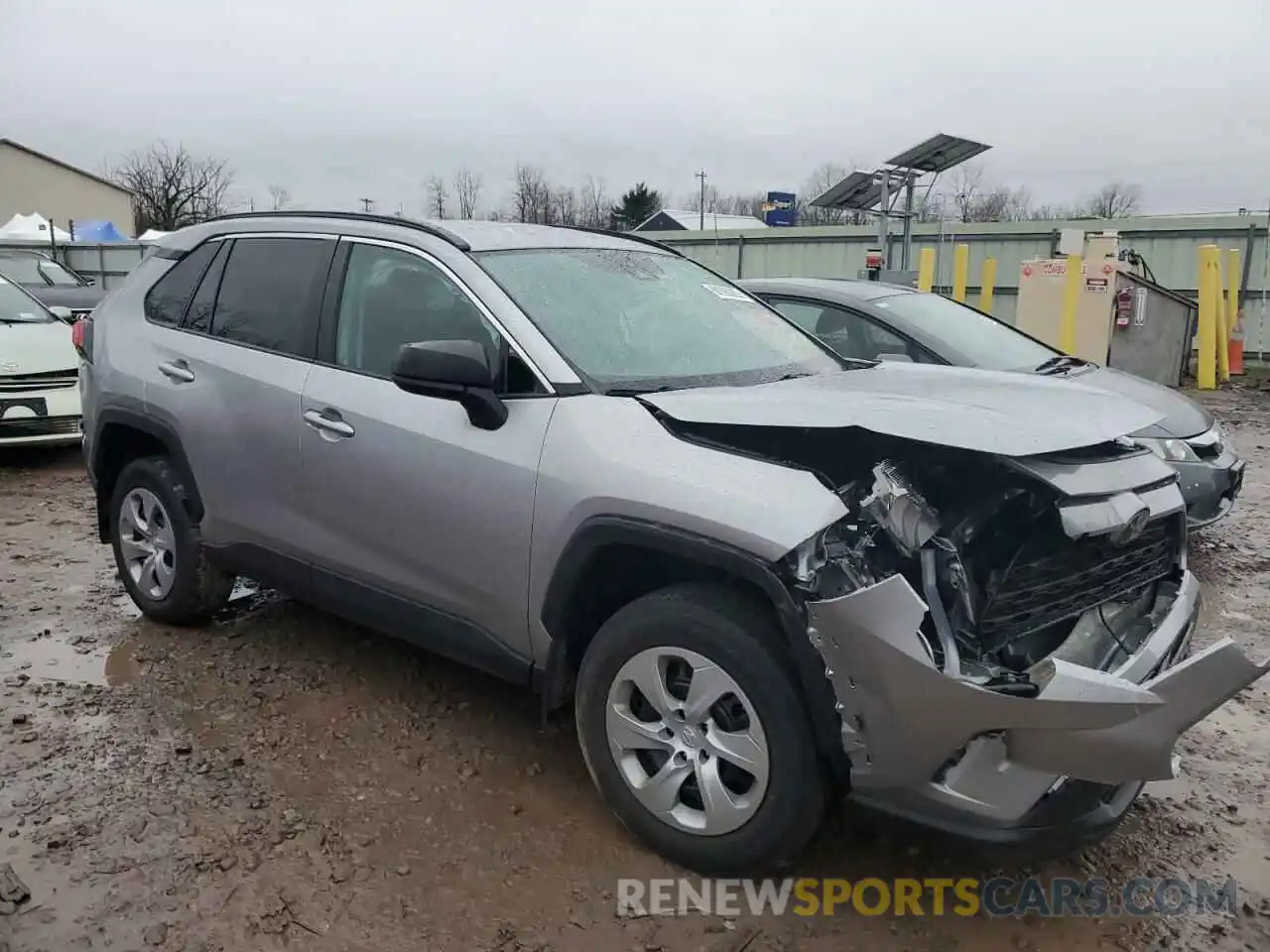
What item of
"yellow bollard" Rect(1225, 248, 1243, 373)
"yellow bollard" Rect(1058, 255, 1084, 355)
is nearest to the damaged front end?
"yellow bollard" Rect(1058, 255, 1084, 355)

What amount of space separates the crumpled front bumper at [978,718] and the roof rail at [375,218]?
1.90m

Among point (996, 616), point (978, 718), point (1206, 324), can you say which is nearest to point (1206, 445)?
point (996, 616)

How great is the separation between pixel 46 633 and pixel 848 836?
3.72 m

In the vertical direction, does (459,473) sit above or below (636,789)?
above

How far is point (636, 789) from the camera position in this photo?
9.32 ft

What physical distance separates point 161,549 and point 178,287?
1156 millimetres

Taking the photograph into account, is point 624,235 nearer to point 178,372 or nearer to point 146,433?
point 178,372

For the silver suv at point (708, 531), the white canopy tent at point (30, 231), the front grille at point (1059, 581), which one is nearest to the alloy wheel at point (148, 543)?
the silver suv at point (708, 531)

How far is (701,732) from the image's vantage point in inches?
106

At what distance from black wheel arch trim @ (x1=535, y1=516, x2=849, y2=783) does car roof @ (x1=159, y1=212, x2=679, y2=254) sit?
1.26 m

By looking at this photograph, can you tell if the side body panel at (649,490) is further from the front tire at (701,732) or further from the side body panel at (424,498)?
the front tire at (701,732)

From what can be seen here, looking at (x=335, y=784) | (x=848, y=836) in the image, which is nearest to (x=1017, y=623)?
(x=848, y=836)

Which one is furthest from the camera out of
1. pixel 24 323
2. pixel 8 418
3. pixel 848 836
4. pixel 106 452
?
pixel 24 323

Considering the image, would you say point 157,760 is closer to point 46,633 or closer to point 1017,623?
point 46,633
